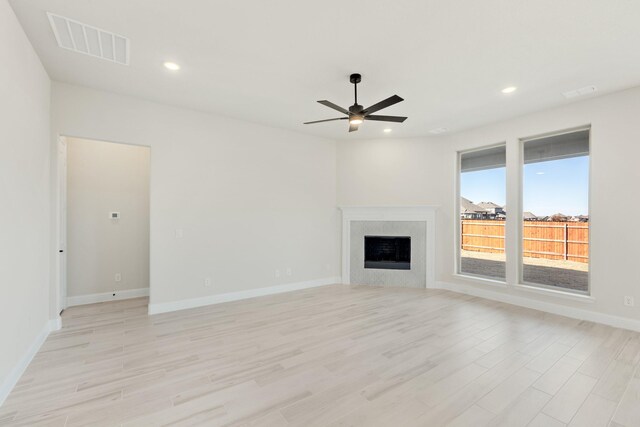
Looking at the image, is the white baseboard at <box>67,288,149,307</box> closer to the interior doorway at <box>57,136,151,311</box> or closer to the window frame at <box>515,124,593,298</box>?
the interior doorway at <box>57,136,151,311</box>

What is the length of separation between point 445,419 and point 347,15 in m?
3.05

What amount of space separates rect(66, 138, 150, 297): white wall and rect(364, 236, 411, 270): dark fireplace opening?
4.15 meters

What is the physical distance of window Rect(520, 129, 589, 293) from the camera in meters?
4.09

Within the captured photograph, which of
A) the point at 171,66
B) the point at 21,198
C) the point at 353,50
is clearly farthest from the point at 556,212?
the point at 21,198

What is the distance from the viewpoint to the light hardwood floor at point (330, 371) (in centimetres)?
200

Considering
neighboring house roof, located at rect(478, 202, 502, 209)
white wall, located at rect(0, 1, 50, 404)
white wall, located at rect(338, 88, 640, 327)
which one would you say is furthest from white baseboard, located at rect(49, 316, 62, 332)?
neighboring house roof, located at rect(478, 202, 502, 209)

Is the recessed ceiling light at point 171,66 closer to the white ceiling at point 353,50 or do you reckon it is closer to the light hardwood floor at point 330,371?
the white ceiling at point 353,50

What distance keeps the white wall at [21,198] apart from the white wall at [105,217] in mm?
1313

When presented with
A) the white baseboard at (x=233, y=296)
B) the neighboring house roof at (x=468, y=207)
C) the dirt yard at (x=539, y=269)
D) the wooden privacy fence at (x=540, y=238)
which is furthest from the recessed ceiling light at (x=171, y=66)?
the dirt yard at (x=539, y=269)

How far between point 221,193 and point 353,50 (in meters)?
2.96

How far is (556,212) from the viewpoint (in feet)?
14.2

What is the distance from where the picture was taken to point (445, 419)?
6.34 feet

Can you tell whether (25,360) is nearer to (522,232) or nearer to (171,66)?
A: (171,66)

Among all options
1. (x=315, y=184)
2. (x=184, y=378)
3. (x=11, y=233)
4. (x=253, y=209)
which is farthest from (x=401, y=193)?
(x=11, y=233)
